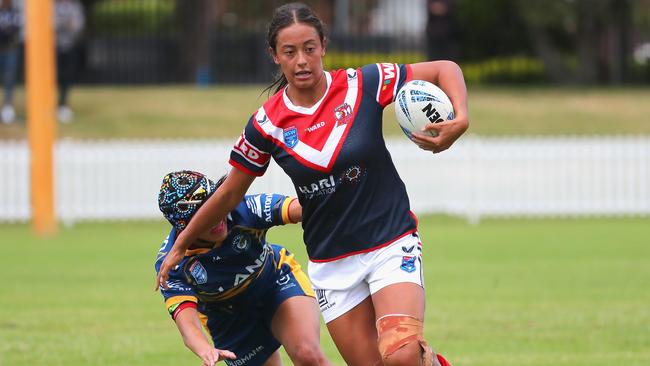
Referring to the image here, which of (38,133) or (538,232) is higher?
(38,133)

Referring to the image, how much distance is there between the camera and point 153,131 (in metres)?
22.7

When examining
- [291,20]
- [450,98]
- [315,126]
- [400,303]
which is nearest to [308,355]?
[400,303]

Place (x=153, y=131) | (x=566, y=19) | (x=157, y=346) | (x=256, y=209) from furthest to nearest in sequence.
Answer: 1. (x=566, y=19)
2. (x=153, y=131)
3. (x=157, y=346)
4. (x=256, y=209)

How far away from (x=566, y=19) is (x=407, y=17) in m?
7.96

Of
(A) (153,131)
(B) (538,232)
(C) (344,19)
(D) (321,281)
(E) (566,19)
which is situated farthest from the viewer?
(C) (344,19)

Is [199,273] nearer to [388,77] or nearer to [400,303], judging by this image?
[400,303]

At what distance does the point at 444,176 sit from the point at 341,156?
13.2 meters

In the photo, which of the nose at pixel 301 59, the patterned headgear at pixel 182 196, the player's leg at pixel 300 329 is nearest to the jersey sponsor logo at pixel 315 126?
the nose at pixel 301 59

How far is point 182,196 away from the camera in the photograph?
6133 mm

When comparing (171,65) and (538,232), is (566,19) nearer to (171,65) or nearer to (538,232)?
(171,65)

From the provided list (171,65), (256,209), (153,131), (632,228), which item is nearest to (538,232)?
(632,228)

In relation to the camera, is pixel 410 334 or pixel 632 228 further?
pixel 632 228

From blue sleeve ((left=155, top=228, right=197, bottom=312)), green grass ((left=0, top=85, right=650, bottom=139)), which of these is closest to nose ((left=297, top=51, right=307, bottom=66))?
blue sleeve ((left=155, top=228, right=197, bottom=312))

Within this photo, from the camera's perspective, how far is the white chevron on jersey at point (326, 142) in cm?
564
